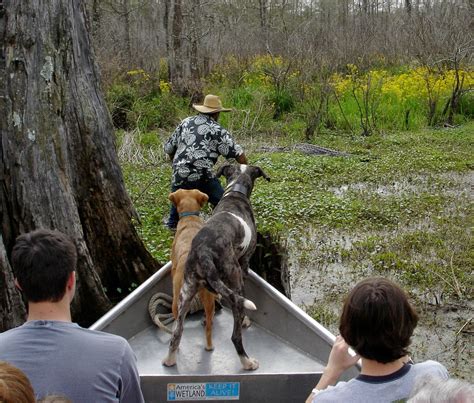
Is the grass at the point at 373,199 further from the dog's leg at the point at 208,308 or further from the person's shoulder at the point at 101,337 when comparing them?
the person's shoulder at the point at 101,337

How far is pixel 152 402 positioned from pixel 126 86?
16327 mm

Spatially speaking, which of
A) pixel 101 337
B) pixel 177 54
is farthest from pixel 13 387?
pixel 177 54

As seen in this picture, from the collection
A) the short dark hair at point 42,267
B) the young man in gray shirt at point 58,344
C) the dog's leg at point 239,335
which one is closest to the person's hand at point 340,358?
the young man in gray shirt at point 58,344

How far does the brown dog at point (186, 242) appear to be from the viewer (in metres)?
5.31

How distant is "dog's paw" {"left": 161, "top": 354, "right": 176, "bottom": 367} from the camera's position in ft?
16.8

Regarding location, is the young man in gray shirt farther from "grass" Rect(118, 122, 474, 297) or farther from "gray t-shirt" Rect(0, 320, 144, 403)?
"grass" Rect(118, 122, 474, 297)

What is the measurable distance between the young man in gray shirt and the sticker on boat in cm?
102

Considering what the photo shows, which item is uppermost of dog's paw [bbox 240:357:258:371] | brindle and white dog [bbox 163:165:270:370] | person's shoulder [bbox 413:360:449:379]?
person's shoulder [bbox 413:360:449:379]

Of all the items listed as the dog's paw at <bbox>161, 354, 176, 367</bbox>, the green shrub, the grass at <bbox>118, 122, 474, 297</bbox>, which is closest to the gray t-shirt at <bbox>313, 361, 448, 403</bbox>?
the dog's paw at <bbox>161, 354, 176, 367</bbox>

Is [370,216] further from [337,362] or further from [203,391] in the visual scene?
[337,362]

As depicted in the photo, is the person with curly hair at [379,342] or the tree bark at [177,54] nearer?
the person with curly hair at [379,342]

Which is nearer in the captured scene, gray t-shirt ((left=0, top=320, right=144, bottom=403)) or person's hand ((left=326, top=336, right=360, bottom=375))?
gray t-shirt ((left=0, top=320, right=144, bottom=403))

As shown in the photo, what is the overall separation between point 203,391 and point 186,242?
1.71 metres

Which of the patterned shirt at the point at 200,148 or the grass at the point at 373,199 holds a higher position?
the patterned shirt at the point at 200,148
